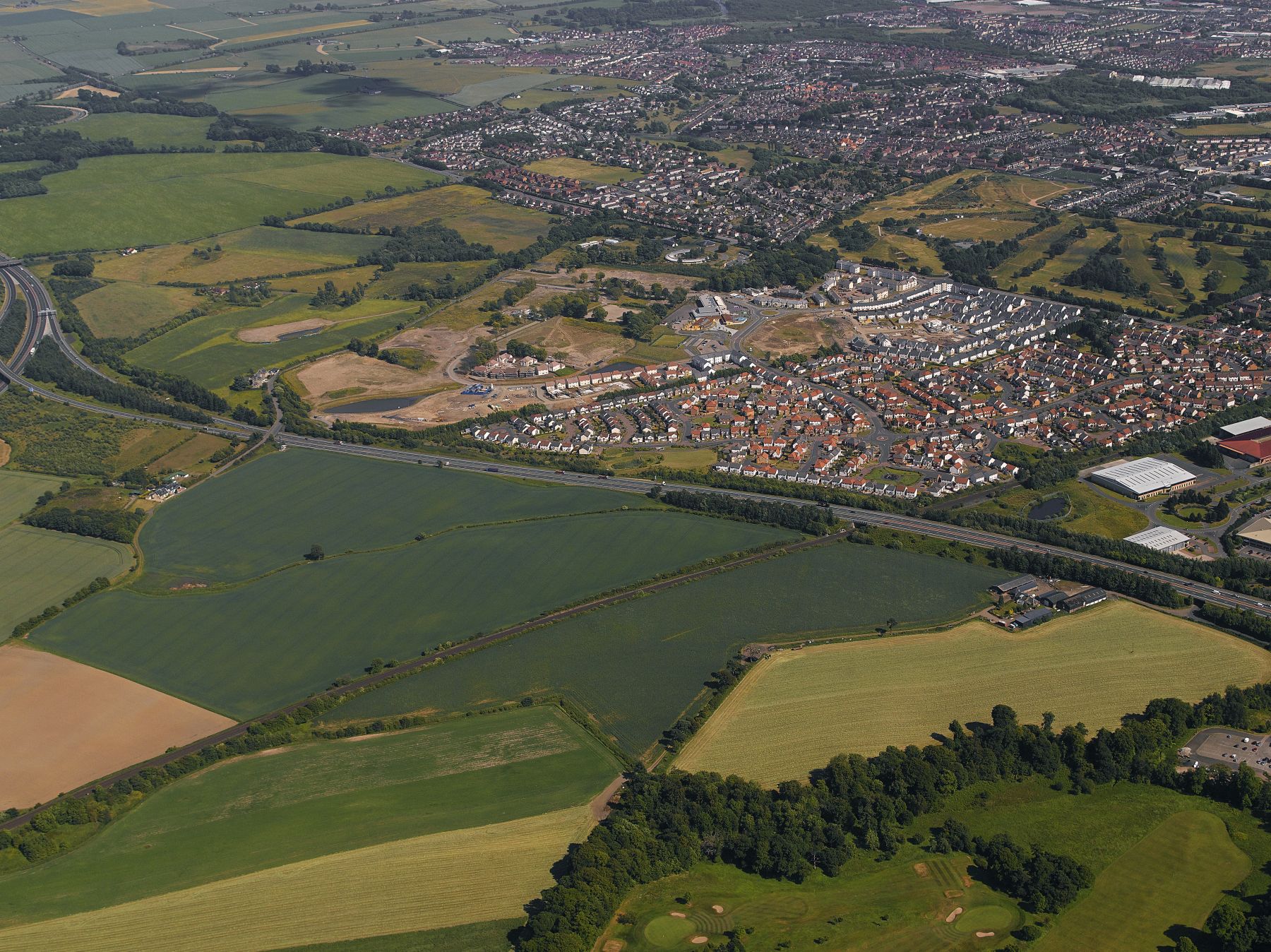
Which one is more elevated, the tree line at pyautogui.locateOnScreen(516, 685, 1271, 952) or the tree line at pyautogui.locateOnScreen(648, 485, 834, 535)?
the tree line at pyautogui.locateOnScreen(648, 485, 834, 535)

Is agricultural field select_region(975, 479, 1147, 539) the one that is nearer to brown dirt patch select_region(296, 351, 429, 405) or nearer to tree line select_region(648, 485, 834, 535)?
tree line select_region(648, 485, 834, 535)

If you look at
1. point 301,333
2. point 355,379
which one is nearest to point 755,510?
point 355,379

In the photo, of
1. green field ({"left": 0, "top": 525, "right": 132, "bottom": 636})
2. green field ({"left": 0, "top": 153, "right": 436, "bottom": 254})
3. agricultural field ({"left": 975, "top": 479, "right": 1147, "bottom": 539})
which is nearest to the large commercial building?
agricultural field ({"left": 975, "top": 479, "right": 1147, "bottom": 539})

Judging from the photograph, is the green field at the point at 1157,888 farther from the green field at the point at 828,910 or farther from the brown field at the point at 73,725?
the brown field at the point at 73,725

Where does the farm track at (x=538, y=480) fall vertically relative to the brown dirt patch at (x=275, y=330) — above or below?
below

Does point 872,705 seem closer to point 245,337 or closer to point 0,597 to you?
point 0,597

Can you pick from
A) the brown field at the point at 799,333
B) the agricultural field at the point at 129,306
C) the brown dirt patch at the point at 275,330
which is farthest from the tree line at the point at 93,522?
the brown field at the point at 799,333
